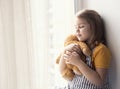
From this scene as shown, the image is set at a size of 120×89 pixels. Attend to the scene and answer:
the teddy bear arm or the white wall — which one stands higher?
the white wall

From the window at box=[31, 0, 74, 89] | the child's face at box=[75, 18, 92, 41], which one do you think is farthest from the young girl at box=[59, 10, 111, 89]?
the window at box=[31, 0, 74, 89]

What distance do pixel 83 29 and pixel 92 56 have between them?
0.13m

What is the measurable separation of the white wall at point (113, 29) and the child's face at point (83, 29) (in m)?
0.09

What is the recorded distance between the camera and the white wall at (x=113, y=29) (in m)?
1.14

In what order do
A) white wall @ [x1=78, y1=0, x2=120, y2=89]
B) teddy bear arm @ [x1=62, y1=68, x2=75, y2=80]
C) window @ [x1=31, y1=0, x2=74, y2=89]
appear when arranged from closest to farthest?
1. white wall @ [x1=78, y1=0, x2=120, y2=89]
2. teddy bear arm @ [x1=62, y1=68, x2=75, y2=80]
3. window @ [x1=31, y1=0, x2=74, y2=89]

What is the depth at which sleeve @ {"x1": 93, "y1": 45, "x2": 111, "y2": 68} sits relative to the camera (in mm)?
1155

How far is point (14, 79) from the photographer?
1.53 metres

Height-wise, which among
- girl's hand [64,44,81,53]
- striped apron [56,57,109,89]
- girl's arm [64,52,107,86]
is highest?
girl's hand [64,44,81,53]

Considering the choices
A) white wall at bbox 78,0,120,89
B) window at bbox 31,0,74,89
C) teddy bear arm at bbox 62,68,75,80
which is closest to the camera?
white wall at bbox 78,0,120,89

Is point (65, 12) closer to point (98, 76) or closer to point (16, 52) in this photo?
point (16, 52)

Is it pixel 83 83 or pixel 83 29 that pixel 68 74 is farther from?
pixel 83 29

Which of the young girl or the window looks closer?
the young girl

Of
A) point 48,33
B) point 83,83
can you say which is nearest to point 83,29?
point 83,83

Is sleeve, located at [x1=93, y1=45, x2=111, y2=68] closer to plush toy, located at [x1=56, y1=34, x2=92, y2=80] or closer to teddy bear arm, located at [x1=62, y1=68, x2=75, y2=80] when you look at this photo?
plush toy, located at [x1=56, y1=34, x2=92, y2=80]
